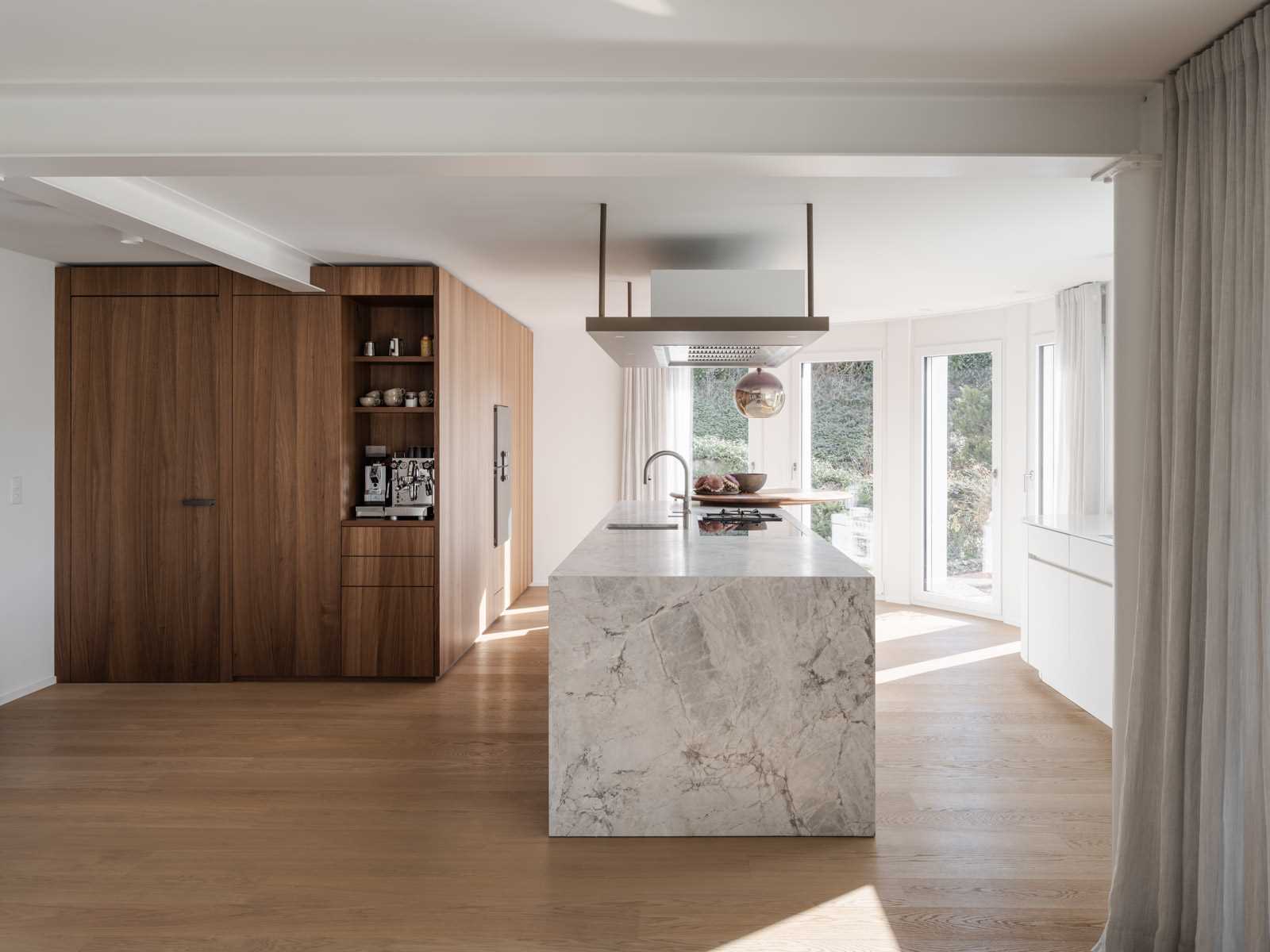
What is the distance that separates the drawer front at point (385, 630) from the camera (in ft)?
16.4

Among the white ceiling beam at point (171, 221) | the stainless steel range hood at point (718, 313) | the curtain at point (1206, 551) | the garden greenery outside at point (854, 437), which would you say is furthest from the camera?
the garden greenery outside at point (854, 437)

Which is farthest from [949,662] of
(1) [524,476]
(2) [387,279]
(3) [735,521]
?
(2) [387,279]

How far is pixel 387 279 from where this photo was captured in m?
4.94

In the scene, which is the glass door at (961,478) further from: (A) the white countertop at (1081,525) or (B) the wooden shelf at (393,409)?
(B) the wooden shelf at (393,409)

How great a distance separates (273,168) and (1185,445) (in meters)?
2.55

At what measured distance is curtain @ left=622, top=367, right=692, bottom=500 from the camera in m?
7.80

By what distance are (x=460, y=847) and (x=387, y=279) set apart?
318 cm

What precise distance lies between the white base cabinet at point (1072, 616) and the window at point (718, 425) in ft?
10.5

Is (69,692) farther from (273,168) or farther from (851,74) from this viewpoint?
(851,74)

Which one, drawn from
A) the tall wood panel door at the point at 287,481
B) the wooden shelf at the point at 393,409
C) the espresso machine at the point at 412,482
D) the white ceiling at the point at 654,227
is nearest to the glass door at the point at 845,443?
the white ceiling at the point at 654,227

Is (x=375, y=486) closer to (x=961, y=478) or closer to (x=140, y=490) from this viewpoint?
(x=140, y=490)

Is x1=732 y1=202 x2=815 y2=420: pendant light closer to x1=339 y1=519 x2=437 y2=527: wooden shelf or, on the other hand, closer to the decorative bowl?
the decorative bowl

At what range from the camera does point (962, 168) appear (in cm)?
254

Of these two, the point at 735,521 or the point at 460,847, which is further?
the point at 735,521
